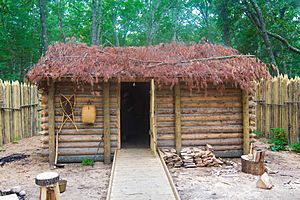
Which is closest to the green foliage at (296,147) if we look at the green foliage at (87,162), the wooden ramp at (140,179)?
the wooden ramp at (140,179)

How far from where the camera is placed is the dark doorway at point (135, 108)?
43.6ft

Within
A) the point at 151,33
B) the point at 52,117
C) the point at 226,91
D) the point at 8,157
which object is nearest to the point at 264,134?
the point at 226,91

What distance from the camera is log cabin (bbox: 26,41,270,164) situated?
820cm

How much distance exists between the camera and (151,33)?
1070 inches

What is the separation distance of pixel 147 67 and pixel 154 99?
41.0 inches

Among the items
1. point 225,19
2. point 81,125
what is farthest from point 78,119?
point 225,19

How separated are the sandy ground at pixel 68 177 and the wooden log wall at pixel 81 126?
0.41 m

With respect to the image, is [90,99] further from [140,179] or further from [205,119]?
[205,119]

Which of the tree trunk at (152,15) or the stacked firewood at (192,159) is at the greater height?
the tree trunk at (152,15)

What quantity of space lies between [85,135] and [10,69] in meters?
17.1

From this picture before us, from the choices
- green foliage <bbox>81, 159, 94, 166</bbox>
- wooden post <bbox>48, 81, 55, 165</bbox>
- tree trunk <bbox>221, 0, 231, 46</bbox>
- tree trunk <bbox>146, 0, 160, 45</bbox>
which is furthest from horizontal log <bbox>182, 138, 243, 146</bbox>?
tree trunk <bbox>146, 0, 160, 45</bbox>

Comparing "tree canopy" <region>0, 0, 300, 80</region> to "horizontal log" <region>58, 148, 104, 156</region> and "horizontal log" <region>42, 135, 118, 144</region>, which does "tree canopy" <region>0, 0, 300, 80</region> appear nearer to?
"horizontal log" <region>42, 135, 118, 144</region>

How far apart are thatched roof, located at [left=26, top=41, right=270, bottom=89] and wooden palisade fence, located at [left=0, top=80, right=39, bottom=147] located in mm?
3260

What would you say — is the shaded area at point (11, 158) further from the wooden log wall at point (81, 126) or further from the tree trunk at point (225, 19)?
the tree trunk at point (225, 19)
